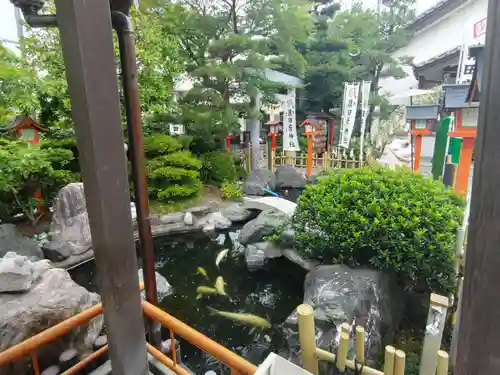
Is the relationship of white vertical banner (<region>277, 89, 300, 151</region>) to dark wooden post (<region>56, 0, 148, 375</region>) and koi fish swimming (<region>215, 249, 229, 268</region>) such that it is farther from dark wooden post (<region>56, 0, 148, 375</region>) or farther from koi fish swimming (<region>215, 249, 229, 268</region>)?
dark wooden post (<region>56, 0, 148, 375</region>)

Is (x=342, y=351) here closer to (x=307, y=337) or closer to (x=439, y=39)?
(x=307, y=337)

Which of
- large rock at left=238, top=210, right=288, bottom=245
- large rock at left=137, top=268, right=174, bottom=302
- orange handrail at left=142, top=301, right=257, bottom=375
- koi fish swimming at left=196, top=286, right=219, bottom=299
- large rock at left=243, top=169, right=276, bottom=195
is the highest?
orange handrail at left=142, top=301, right=257, bottom=375

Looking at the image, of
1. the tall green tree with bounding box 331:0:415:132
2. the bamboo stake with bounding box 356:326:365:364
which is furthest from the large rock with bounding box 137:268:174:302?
the tall green tree with bounding box 331:0:415:132

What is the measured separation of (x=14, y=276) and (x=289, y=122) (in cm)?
935

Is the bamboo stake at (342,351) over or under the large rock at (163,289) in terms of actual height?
over

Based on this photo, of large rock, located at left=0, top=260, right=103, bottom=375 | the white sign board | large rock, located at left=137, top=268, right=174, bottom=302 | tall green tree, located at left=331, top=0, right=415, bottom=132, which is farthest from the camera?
tall green tree, located at left=331, top=0, right=415, bottom=132

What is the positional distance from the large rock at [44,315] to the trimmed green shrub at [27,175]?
323cm

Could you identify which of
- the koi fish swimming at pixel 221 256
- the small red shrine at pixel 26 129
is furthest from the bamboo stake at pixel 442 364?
the small red shrine at pixel 26 129

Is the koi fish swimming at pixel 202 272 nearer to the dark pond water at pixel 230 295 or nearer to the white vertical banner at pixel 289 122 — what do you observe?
the dark pond water at pixel 230 295

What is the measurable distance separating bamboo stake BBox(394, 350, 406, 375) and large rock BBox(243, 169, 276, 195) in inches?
320

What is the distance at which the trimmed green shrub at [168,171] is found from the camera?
8.00 metres

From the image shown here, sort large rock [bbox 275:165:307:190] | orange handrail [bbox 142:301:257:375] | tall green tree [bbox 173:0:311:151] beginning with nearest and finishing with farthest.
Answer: orange handrail [bbox 142:301:257:375] < tall green tree [bbox 173:0:311:151] < large rock [bbox 275:165:307:190]

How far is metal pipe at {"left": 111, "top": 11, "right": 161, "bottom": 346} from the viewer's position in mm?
1899

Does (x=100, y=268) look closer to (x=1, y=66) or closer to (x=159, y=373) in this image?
(x=159, y=373)
